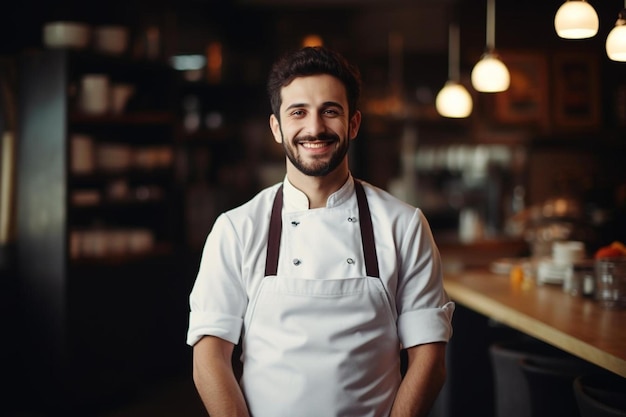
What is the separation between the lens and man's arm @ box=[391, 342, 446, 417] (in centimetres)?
205

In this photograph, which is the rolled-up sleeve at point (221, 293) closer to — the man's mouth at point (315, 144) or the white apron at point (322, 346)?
the white apron at point (322, 346)

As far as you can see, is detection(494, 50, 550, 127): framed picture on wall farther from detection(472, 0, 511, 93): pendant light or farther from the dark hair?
the dark hair

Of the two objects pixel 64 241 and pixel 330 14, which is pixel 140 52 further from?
pixel 330 14

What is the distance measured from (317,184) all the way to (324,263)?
223mm

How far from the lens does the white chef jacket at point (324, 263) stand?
6.90 feet

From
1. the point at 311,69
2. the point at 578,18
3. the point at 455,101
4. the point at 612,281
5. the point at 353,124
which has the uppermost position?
the point at 578,18

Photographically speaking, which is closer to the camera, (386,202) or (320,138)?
(320,138)

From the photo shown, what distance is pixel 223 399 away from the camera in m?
2.06

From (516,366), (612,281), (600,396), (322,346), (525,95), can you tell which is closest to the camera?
(322,346)

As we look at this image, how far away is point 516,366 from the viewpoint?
304 centimetres

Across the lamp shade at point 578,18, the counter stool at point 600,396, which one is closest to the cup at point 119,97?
the lamp shade at point 578,18

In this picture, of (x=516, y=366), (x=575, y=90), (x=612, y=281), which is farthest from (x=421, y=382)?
(x=575, y=90)

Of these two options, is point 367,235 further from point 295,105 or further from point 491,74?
point 491,74

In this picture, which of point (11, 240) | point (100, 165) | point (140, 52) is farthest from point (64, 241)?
point (140, 52)
